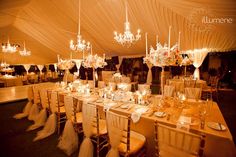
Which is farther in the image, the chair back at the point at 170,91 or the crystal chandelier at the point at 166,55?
the chair back at the point at 170,91

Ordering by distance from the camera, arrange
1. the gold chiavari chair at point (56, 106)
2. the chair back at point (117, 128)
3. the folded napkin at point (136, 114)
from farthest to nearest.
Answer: the gold chiavari chair at point (56, 106) → the folded napkin at point (136, 114) → the chair back at point (117, 128)

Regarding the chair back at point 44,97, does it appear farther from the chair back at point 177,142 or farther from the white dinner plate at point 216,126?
the white dinner plate at point 216,126

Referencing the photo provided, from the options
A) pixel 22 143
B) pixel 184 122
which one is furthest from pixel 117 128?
pixel 22 143

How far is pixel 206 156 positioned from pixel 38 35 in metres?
12.1

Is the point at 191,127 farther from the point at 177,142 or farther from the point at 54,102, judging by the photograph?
the point at 54,102

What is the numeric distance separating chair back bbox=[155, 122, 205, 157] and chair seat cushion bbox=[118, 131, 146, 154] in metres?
0.43

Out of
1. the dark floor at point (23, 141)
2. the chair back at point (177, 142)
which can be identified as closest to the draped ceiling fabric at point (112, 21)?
the dark floor at point (23, 141)

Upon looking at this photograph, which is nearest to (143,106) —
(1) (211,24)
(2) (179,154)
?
(2) (179,154)

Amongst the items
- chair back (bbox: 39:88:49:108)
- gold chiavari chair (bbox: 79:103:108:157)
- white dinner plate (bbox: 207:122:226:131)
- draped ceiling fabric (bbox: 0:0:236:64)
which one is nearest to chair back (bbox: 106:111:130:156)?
→ gold chiavari chair (bbox: 79:103:108:157)

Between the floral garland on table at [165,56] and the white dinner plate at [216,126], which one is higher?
the floral garland on table at [165,56]

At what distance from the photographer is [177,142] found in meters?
1.79

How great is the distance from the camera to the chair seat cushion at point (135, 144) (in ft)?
7.62

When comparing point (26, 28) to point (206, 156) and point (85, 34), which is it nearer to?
point (85, 34)

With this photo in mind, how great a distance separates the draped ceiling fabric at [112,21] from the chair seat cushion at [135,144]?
4.41 meters
